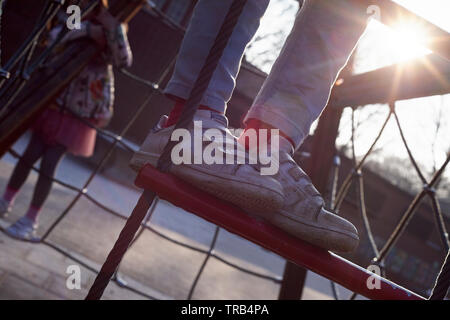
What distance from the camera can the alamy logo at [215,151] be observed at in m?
0.60

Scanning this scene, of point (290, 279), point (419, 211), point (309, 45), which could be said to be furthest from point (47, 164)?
point (419, 211)

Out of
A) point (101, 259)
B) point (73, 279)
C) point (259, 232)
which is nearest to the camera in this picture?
point (259, 232)

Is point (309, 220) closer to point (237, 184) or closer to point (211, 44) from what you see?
point (237, 184)

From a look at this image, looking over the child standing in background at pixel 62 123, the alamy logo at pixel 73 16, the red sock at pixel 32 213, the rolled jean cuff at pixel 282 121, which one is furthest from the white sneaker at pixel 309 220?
the red sock at pixel 32 213

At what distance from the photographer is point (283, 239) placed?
1.93 feet

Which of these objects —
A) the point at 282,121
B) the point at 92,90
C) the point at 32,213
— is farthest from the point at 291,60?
the point at 32,213

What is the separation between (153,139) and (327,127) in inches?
43.9

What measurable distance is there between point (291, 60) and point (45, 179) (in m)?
1.71

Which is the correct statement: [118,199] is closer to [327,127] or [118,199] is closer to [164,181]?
[327,127]

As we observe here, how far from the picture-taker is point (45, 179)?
6.66 ft

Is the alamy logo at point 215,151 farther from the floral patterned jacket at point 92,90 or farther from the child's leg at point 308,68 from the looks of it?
the floral patterned jacket at point 92,90

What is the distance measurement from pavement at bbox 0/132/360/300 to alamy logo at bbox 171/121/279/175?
1.05m

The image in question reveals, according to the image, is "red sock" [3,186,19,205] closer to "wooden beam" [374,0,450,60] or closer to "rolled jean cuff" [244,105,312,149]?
"rolled jean cuff" [244,105,312,149]

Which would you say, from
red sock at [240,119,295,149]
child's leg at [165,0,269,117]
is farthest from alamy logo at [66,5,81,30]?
red sock at [240,119,295,149]
